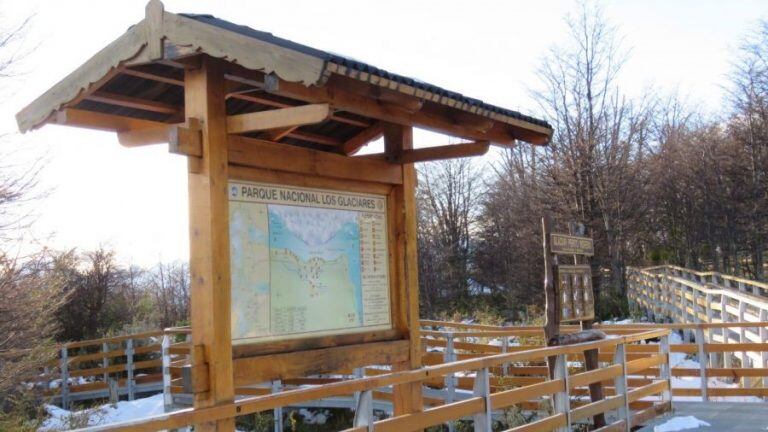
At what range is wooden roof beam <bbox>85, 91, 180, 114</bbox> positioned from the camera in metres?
5.53

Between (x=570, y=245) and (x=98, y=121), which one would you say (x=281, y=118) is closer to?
(x=98, y=121)

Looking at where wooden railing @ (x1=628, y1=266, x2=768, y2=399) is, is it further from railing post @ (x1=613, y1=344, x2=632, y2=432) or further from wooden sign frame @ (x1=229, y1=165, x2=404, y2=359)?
wooden sign frame @ (x1=229, y1=165, x2=404, y2=359)

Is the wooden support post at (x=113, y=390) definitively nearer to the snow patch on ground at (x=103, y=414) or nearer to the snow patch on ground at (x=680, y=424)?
the snow patch on ground at (x=103, y=414)

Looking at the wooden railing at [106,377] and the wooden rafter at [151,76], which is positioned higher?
the wooden rafter at [151,76]

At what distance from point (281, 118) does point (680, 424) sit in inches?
224

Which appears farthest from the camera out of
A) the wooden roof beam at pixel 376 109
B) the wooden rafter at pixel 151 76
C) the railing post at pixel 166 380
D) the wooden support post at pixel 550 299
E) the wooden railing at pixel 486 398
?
the railing post at pixel 166 380

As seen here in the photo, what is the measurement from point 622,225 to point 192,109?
78.0 feet

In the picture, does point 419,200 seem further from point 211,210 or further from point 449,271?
point 211,210

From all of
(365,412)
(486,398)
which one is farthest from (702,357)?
(365,412)

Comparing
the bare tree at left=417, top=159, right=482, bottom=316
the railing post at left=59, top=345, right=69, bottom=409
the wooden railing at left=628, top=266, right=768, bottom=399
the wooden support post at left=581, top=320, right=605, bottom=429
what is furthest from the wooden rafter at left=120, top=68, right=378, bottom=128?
the bare tree at left=417, top=159, right=482, bottom=316

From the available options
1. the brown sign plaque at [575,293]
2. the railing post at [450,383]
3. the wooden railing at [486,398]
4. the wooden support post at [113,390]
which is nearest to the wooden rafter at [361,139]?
the wooden railing at [486,398]

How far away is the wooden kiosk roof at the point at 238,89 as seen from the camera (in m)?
4.67

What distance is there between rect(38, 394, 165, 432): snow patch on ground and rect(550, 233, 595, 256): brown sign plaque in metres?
7.16

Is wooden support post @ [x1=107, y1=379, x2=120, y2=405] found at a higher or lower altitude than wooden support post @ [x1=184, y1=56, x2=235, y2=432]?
lower
